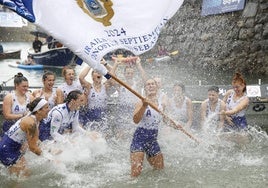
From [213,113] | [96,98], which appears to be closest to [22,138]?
[96,98]

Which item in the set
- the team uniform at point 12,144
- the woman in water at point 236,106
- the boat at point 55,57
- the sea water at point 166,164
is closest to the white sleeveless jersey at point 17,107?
the sea water at point 166,164

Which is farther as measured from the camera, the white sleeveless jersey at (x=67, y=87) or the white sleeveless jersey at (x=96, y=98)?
the white sleeveless jersey at (x=96, y=98)

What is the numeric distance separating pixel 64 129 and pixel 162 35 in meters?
18.5

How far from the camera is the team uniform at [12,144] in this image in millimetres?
6644

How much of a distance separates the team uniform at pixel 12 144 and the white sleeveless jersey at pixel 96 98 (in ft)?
9.18

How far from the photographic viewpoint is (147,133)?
7020 millimetres

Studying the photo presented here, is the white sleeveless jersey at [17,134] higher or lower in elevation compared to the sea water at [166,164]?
higher

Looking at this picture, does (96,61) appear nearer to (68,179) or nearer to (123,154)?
(68,179)

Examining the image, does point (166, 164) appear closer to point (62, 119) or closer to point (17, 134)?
point (62, 119)

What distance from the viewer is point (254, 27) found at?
17906 mm

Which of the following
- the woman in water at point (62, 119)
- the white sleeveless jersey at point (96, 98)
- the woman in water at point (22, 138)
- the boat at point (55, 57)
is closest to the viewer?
the woman in water at point (22, 138)

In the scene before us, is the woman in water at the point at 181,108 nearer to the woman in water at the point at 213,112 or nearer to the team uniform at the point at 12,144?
the woman in water at the point at 213,112

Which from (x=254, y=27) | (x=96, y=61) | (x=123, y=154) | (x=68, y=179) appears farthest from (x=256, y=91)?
(x=254, y=27)

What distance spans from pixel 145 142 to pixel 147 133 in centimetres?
15
